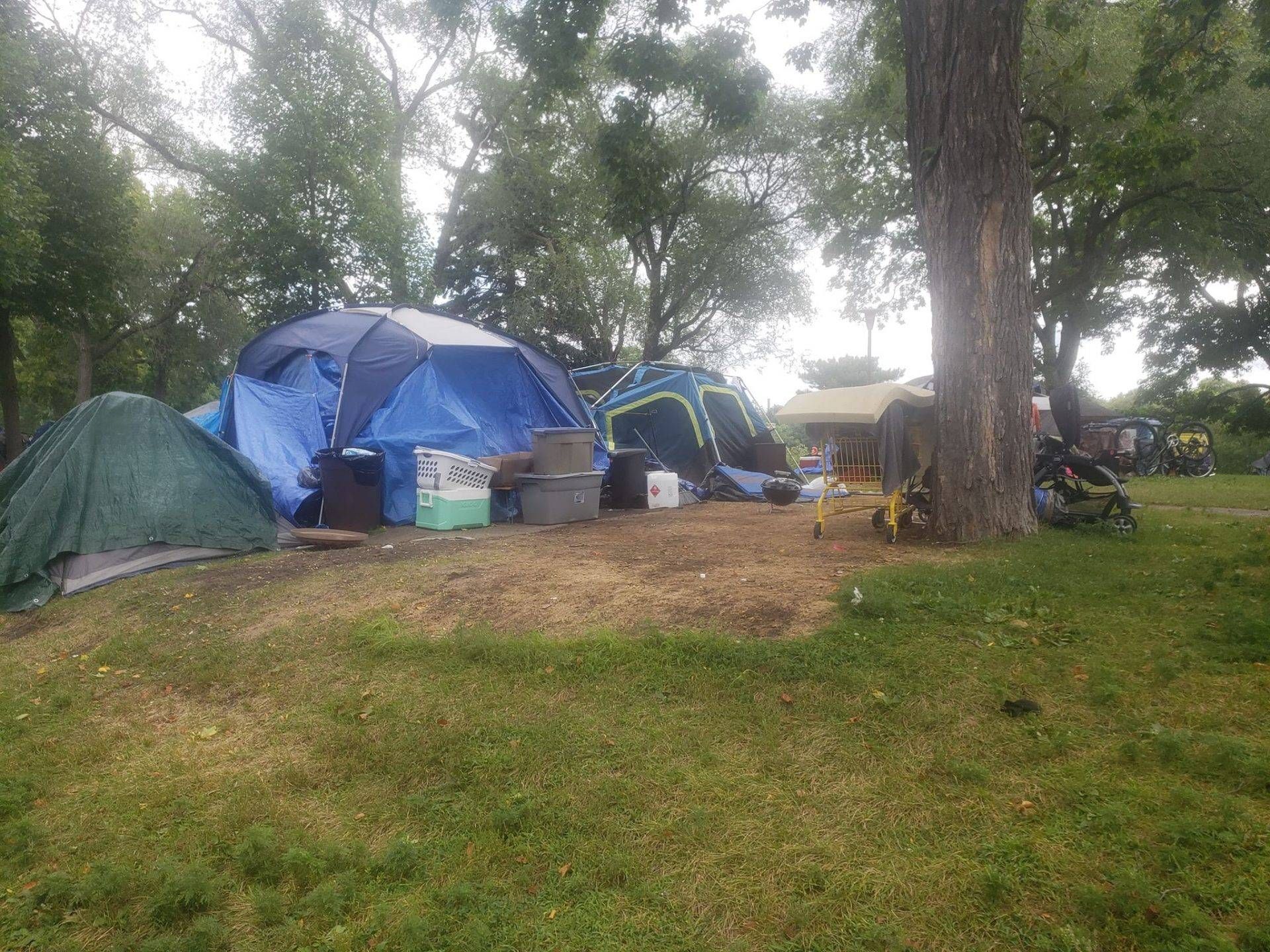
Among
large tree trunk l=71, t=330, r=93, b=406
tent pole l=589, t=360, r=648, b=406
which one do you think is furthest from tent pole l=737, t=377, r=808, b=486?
large tree trunk l=71, t=330, r=93, b=406

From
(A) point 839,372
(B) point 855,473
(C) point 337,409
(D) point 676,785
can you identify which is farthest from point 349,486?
(A) point 839,372

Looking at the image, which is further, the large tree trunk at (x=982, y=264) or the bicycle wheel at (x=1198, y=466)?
the bicycle wheel at (x=1198, y=466)

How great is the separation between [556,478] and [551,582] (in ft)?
11.1

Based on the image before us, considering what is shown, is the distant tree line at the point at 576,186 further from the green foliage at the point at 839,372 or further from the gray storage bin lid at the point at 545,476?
the green foliage at the point at 839,372

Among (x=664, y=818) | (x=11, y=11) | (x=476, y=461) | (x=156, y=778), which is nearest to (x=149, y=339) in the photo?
(x=11, y=11)

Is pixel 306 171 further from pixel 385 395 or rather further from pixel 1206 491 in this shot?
pixel 1206 491

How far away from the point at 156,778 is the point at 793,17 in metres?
9.22

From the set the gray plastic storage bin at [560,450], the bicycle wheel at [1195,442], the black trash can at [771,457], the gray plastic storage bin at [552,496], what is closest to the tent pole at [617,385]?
the black trash can at [771,457]

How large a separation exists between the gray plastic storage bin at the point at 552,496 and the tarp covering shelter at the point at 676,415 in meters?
2.68

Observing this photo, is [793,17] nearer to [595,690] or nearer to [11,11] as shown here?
[595,690]

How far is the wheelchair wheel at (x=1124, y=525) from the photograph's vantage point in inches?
243

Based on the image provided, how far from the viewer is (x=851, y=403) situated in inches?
251

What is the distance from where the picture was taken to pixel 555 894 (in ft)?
7.75

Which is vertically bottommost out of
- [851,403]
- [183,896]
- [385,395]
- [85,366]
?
[183,896]
